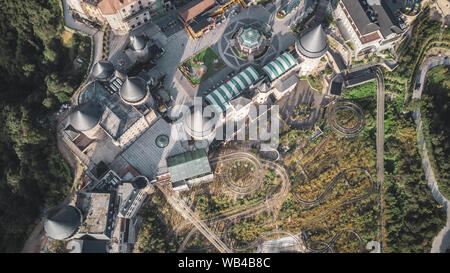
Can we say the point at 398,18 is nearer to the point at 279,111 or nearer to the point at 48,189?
the point at 279,111

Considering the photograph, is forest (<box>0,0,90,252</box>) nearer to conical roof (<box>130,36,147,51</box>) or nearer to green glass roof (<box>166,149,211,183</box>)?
conical roof (<box>130,36,147,51</box>)

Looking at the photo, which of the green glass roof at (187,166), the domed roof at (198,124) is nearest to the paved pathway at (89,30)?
the domed roof at (198,124)

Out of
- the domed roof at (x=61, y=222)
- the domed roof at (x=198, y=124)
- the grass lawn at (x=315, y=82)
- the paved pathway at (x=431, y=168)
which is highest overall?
the domed roof at (x=61, y=222)

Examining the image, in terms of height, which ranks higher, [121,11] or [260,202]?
[121,11]

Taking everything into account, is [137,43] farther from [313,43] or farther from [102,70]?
[313,43]

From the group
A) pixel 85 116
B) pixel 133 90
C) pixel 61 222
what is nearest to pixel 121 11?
pixel 133 90

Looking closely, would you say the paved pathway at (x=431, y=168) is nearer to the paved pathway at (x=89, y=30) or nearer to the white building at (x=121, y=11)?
the white building at (x=121, y=11)
